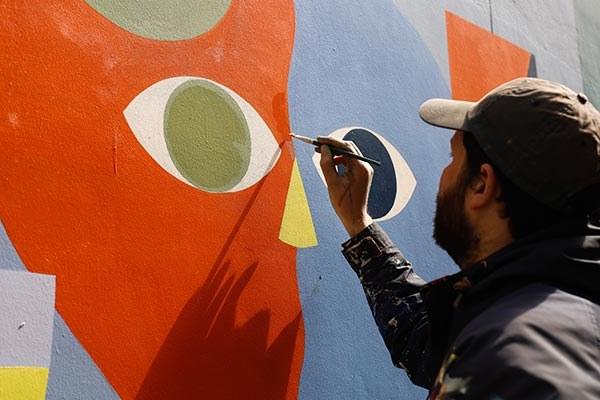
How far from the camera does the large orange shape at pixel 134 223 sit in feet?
5.01

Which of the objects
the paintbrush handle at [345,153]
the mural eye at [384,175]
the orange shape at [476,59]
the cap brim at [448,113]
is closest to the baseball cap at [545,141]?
the cap brim at [448,113]

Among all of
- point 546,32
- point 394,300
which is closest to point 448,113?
point 394,300

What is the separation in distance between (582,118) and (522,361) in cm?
56

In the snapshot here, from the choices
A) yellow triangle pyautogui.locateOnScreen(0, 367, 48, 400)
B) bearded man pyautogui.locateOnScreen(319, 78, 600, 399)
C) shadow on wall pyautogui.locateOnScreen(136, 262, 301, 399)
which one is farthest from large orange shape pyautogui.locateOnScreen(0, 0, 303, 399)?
bearded man pyautogui.locateOnScreen(319, 78, 600, 399)

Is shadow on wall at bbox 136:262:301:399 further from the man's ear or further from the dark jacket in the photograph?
the man's ear

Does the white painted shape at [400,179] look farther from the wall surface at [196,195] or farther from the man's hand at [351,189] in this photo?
the man's hand at [351,189]

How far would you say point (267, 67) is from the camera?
203 cm

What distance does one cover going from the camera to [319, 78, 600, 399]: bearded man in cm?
109

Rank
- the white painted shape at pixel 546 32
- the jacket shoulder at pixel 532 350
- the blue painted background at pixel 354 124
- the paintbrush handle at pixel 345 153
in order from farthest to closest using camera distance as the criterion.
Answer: the white painted shape at pixel 546 32, the blue painted background at pixel 354 124, the paintbrush handle at pixel 345 153, the jacket shoulder at pixel 532 350

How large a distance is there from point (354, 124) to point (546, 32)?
144cm

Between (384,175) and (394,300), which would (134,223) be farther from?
(384,175)

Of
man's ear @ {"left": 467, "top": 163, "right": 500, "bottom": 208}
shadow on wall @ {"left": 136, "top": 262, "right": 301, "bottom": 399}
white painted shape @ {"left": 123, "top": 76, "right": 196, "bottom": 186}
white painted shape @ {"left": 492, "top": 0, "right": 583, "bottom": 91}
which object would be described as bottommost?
shadow on wall @ {"left": 136, "top": 262, "right": 301, "bottom": 399}

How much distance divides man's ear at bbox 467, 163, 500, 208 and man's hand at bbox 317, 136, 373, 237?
441 mm

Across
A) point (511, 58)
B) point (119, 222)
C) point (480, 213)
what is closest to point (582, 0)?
point (511, 58)
